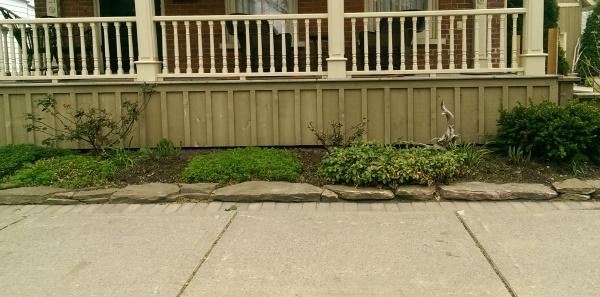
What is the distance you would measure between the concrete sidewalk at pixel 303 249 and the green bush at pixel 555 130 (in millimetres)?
866

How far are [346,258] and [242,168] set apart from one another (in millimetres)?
2576

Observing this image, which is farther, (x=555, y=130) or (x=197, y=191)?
(x=555, y=130)

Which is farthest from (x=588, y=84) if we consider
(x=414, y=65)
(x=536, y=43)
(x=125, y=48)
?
(x=125, y=48)

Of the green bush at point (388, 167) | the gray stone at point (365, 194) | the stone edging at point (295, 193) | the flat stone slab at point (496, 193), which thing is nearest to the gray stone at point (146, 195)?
the stone edging at point (295, 193)

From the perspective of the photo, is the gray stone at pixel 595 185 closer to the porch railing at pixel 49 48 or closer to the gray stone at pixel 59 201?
the gray stone at pixel 59 201

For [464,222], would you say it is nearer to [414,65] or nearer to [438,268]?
[438,268]

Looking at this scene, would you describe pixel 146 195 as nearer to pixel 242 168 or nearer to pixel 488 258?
pixel 242 168

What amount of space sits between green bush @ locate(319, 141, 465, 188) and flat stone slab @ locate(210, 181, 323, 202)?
362mm

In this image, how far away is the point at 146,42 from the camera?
7926 mm

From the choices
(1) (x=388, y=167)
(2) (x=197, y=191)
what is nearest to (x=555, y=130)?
(1) (x=388, y=167)

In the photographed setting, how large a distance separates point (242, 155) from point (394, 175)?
204 centimetres

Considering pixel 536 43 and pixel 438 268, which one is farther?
pixel 536 43

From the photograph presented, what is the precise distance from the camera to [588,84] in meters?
12.3

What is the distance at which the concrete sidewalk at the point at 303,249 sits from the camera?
4.10 meters
